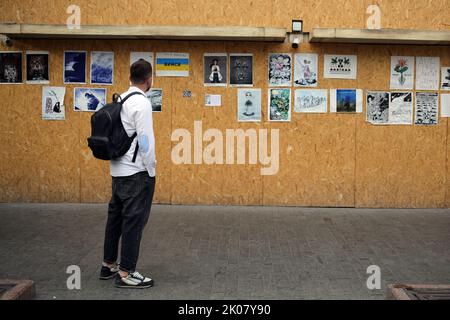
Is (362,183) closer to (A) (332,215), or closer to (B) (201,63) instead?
(A) (332,215)

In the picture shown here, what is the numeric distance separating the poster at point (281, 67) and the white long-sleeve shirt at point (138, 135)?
4.31 metres

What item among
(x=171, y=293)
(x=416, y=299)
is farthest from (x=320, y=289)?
(x=171, y=293)

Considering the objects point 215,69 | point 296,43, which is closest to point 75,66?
point 215,69

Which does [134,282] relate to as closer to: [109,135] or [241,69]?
[109,135]

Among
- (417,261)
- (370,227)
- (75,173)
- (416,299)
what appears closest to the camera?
(416,299)

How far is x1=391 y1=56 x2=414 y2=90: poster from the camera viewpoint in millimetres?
9641

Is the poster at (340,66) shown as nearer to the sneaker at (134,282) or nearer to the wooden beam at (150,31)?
the wooden beam at (150,31)

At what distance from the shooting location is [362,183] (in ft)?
31.8

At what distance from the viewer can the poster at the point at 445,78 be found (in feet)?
31.7

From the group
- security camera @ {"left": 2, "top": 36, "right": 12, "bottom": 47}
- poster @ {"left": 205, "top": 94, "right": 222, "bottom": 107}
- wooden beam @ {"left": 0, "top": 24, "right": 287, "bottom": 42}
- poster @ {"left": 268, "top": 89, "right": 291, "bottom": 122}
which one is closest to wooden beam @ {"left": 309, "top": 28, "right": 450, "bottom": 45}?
wooden beam @ {"left": 0, "top": 24, "right": 287, "bottom": 42}

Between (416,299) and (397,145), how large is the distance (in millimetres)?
5048

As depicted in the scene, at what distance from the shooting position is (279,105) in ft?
31.8

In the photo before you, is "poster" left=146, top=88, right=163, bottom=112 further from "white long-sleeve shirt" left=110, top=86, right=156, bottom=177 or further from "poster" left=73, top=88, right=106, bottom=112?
"white long-sleeve shirt" left=110, top=86, right=156, bottom=177

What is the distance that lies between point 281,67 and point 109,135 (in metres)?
4.67
